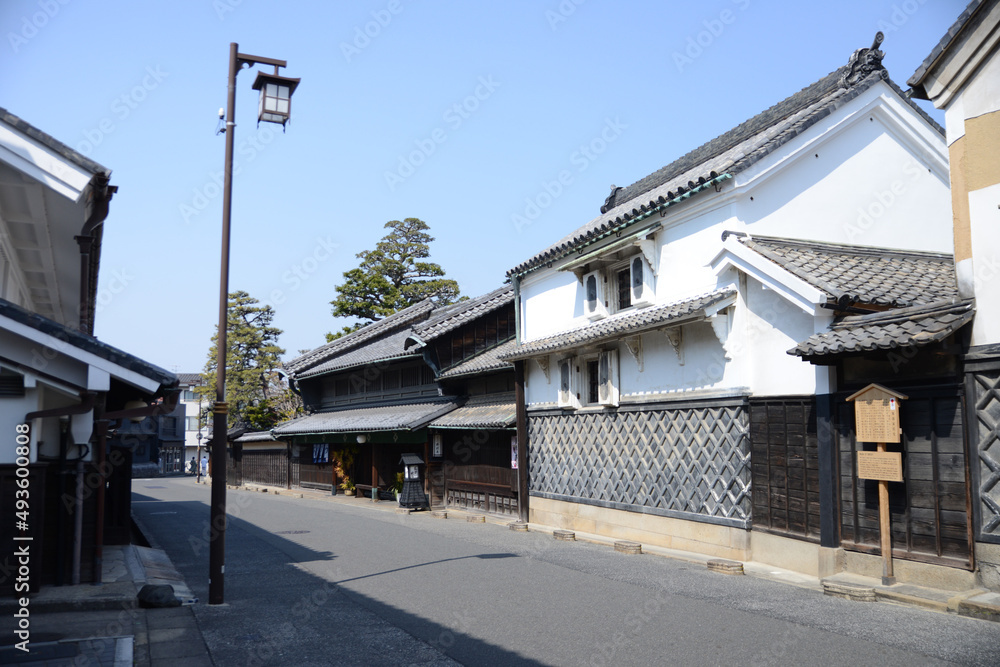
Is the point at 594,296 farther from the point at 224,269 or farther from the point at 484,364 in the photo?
the point at 224,269

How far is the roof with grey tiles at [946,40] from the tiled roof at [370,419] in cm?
1777

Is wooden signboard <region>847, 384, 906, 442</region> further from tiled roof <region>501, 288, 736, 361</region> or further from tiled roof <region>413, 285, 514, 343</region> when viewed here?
tiled roof <region>413, 285, 514, 343</region>

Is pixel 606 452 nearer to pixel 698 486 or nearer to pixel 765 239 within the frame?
pixel 698 486

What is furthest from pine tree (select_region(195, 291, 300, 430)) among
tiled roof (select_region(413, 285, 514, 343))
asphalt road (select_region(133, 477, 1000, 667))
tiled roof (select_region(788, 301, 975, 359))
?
tiled roof (select_region(788, 301, 975, 359))

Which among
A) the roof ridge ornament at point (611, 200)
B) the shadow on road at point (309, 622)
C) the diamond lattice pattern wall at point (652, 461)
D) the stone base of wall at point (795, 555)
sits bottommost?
the shadow on road at point (309, 622)

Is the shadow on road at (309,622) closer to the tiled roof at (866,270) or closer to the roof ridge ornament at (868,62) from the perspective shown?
the tiled roof at (866,270)

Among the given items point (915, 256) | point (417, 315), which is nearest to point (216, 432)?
point (915, 256)

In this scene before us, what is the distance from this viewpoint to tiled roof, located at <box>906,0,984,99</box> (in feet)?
30.9

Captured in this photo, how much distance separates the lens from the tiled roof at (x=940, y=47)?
942 cm

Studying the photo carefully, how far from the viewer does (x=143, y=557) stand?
14.7 metres

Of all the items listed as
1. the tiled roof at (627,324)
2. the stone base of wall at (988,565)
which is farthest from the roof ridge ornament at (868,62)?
the stone base of wall at (988,565)

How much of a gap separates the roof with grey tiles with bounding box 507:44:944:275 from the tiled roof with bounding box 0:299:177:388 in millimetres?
9651

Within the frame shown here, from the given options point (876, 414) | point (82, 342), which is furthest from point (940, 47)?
point (82, 342)

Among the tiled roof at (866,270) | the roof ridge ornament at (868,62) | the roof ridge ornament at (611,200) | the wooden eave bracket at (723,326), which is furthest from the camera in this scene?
the roof ridge ornament at (611,200)
